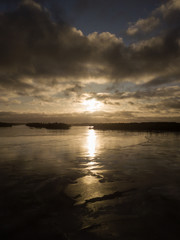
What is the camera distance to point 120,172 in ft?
35.8

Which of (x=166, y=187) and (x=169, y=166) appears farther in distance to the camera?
(x=169, y=166)

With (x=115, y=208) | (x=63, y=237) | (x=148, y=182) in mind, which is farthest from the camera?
(x=148, y=182)

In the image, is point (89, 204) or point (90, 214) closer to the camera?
point (90, 214)

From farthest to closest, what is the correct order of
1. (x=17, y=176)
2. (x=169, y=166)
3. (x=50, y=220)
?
(x=169, y=166)
(x=17, y=176)
(x=50, y=220)

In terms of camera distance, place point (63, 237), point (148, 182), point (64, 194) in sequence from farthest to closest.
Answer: point (148, 182)
point (64, 194)
point (63, 237)

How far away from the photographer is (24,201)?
6.79 metres

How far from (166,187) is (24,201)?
6.83m

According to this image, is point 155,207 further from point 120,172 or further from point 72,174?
point 72,174

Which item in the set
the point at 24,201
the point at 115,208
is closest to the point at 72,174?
the point at 24,201

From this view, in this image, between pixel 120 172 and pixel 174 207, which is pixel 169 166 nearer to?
pixel 120 172

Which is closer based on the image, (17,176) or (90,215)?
(90,215)

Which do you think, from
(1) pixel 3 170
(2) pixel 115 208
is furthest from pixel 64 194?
(1) pixel 3 170

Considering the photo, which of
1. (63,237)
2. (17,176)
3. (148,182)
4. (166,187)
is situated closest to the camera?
(63,237)

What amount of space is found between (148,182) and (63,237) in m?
5.92
